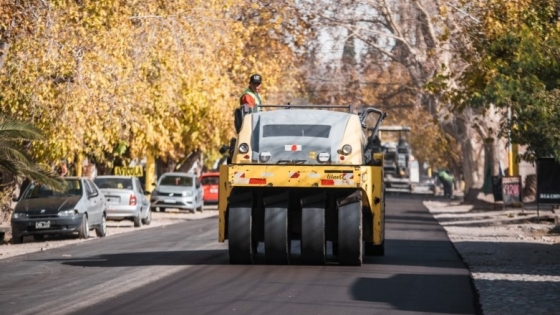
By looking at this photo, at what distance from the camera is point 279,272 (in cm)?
1891

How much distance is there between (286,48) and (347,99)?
8.22 meters

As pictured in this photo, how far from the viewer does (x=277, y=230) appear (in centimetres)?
1991

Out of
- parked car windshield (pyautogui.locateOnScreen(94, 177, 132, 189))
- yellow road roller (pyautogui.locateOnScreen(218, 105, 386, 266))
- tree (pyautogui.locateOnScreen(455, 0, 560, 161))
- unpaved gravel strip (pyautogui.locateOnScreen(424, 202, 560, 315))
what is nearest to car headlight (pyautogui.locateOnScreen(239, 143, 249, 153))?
yellow road roller (pyautogui.locateOnScreen(218, 105, 386, 266))

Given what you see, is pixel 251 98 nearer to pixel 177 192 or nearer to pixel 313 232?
pixel 313 232

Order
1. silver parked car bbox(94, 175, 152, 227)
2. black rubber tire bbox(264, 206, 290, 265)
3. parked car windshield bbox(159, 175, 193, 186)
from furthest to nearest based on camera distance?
parked car windshield bbox(159, 175, 193, 186)
silver parked car bbox(94, 175, 152, 227)
black rubber tire bbox(264, 206, 290, 265)

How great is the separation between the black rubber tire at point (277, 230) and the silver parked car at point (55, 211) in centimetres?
995

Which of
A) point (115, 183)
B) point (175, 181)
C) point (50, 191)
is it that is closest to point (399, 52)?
point (175, 181)

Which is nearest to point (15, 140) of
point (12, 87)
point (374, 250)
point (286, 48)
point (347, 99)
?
point (12, 87)

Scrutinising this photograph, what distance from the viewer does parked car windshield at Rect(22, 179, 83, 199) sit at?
31.0 metres

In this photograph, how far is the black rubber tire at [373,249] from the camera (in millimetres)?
22844

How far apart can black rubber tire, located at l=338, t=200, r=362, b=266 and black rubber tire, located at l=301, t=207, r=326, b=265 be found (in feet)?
0.94

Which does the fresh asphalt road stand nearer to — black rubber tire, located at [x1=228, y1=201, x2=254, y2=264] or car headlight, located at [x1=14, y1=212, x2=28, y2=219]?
black rubber tire, located at [x1=228, y1=201, x2=254, y2=264]

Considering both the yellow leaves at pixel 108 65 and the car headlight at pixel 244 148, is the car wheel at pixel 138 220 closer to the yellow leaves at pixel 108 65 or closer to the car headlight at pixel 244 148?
the yellow leaves at pixel 108 65

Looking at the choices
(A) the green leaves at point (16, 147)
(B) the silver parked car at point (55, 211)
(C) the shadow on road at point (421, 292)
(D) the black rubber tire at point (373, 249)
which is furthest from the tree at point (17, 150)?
(C) the shadow on road at point (421, 292)
